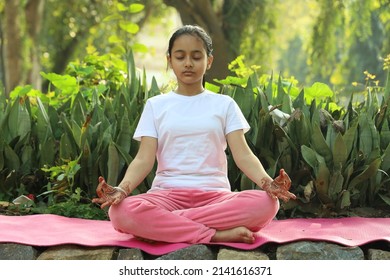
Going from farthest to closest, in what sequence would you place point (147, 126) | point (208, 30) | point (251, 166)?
point (208, 30), point (147, 126), point (251, 166)

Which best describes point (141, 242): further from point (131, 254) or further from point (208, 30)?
point (208, 30)

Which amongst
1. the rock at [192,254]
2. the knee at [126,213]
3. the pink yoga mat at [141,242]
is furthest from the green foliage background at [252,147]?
the rock at [192,254]

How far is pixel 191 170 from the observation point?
3.52m

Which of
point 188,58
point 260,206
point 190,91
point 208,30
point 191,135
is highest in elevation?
point 208,30

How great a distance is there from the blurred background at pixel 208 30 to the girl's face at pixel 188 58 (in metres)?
0.41

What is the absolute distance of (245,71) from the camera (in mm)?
5402

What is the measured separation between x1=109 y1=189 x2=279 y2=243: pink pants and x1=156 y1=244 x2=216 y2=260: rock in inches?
3.3

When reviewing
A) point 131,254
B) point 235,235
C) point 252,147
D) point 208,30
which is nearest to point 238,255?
point 235,235

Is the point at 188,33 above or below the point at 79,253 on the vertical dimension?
above

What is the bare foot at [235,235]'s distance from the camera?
331 cm

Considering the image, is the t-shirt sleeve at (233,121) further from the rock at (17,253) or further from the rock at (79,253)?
the rock at (17,253)

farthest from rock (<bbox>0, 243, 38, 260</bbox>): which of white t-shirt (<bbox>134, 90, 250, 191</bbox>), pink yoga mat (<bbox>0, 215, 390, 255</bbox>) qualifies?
white t-shirt (<bbox>134, 90, 250, 191</bbox>)

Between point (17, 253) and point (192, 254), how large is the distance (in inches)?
28.4

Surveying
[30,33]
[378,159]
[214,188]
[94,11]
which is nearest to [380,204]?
[378,159]
